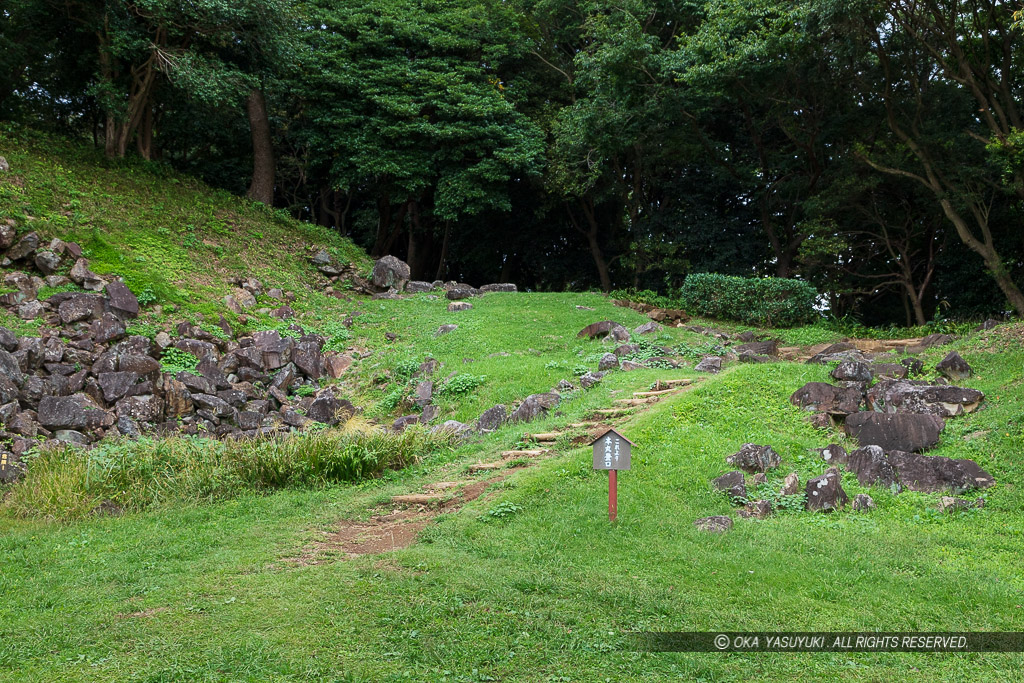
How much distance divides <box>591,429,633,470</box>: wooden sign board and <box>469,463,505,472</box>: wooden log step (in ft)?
7.31

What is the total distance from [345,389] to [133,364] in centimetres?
396

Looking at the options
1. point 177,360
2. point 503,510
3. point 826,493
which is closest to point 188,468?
point 503,510

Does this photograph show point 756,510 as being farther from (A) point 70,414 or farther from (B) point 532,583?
(A) point 70,414

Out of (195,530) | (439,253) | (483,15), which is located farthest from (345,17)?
(195,530)

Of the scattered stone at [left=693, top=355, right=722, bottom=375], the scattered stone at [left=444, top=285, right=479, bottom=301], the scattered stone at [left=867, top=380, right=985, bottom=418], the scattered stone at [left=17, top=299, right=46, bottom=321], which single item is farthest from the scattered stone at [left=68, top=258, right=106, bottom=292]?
the scattered stone at [left=867, top=380, right=985, bottom=418]

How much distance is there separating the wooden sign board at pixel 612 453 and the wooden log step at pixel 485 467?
2.23 meters

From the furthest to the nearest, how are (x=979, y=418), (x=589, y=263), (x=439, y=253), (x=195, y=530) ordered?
(x=439, y=253), (x=589, y=263), (x=979, y=418), (x=195, y=530)

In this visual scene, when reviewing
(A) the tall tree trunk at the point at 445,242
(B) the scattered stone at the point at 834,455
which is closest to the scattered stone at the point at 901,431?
(B) the scattered stone at the point at 834,455

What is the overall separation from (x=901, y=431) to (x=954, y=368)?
328 centimetres

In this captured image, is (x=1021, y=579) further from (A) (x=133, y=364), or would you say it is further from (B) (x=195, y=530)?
(A) (x=133, y=364)

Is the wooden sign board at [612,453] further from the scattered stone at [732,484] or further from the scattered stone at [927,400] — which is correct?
the scattered stone at [927,400]

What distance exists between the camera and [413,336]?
1659cm

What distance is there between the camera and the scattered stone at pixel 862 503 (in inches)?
284

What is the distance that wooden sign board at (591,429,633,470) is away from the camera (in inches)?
271
